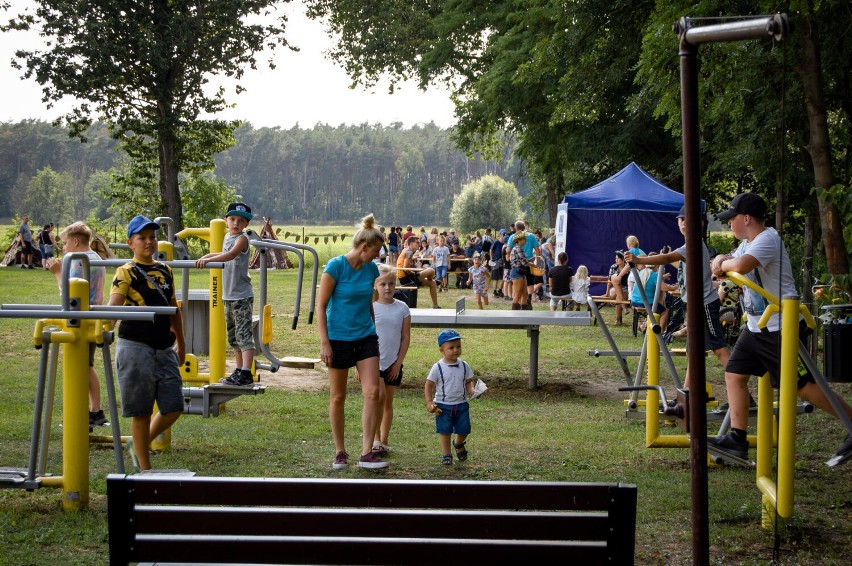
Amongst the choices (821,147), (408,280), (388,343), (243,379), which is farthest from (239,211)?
(408,280)

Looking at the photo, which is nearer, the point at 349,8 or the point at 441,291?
the point at 441,291

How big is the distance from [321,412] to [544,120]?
1951 cm

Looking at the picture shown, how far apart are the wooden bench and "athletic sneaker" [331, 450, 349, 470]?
4.65m

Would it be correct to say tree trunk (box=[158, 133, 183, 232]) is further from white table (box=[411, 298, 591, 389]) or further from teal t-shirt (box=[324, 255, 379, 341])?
teal t-shirt (box=[324, 255, 379, 341])

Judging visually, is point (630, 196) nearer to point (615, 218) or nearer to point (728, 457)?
point (615, 218)

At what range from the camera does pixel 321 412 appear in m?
10.8

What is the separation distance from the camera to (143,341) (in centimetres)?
691

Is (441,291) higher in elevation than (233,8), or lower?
lower

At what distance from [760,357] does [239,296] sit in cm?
497

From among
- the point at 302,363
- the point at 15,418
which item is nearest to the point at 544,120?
the point at 302,363

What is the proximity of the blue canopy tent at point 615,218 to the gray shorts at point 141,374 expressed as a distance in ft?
62.1

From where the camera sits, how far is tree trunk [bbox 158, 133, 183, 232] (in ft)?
135

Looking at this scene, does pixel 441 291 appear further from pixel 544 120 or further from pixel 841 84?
pixel 841 84

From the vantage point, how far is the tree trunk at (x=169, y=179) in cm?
4109
